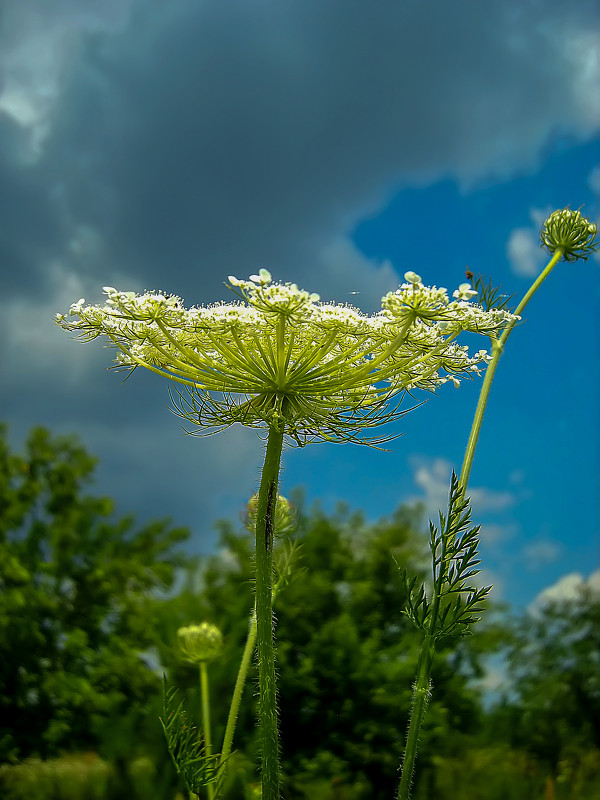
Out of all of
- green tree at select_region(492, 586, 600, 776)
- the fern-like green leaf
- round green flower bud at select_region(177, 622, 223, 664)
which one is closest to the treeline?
green tree at select_region(492, 586, 600, 776)

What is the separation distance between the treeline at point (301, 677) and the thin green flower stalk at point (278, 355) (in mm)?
6134

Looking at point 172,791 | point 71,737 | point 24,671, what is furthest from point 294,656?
point 24,671

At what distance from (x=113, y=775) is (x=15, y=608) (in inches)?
200

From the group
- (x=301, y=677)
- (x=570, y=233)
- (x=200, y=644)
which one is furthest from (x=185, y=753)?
(x=301, y=677)

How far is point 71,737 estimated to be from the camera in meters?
13.1

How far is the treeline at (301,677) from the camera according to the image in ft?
33.6

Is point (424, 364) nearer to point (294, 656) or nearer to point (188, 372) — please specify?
point (188, 372)

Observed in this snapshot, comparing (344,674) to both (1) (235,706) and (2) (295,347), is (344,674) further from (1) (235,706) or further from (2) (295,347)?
(2) (295,347)

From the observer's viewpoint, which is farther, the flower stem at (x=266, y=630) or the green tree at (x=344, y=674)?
the green tree at (x=344, y=674)

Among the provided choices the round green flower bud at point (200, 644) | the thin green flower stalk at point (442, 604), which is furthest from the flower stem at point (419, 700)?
the round green flower bud at point (200, 644)

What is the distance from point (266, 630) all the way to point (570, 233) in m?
3.03

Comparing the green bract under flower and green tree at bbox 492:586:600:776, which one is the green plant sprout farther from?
green tree at bbox 492:586:600:776

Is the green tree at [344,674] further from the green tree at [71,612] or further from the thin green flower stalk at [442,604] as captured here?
the thin green flower stalk at [442,604]

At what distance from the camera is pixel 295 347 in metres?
3.14
